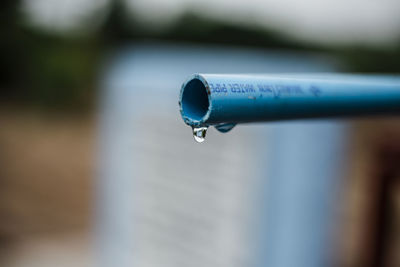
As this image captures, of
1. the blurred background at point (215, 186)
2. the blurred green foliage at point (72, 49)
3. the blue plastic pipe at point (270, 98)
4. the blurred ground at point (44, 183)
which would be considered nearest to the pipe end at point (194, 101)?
the blue plastic pipe at point (270, 98)

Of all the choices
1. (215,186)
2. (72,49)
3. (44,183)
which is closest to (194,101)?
(215,186)

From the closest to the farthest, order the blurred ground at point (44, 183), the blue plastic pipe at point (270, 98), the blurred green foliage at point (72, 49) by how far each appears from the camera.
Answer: the blue plastic pipe at point (270, 98) < the blurred ground at point (44, 183) < the blurred green foliage at point (72, 49)

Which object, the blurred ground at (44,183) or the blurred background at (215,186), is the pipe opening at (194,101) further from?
the blurred ground at (44,183)

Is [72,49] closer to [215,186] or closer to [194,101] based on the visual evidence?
[215,186]

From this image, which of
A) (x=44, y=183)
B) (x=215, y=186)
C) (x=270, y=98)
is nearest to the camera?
(x=270, y=98)

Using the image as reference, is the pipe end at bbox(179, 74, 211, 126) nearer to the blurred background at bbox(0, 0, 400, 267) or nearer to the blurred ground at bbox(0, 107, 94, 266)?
the blurred background at bbox(0, 0, 400, 267)

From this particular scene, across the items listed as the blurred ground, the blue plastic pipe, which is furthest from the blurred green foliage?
the blue plastic pipe
